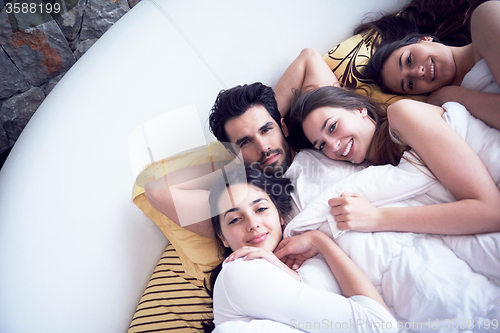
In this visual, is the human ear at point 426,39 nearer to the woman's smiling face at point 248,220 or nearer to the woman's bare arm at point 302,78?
the woman's bare arm at point 302,78

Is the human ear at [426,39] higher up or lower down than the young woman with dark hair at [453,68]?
higher up

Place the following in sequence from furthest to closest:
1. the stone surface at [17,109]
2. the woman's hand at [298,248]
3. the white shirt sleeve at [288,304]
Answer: the stone surface at [17,109] < the woman's hand at [298,248] < the white shirt sleeve at [288,304]

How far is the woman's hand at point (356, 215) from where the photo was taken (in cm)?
84

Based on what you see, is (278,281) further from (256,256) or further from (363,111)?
(363,111)

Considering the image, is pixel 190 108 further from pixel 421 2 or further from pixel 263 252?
pixel 421 2

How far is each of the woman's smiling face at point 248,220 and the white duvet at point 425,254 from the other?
0.06 metres

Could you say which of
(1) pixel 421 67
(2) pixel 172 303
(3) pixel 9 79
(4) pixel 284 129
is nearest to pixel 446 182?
(1) pixel 421 67

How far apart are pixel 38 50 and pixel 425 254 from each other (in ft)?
6.35

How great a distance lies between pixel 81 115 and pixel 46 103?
146 mm

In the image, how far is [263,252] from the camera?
2.64 ft

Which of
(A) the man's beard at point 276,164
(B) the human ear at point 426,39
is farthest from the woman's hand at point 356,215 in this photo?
(B) the human ear at point 426,39

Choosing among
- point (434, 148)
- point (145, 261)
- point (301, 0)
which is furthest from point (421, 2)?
point (145, 261)

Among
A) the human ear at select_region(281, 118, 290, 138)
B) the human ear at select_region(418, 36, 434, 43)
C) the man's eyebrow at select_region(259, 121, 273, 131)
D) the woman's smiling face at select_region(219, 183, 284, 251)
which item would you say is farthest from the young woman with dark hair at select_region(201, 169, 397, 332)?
the human ear at select_region(418, 36, 434, 43)

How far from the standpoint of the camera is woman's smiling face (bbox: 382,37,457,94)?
116cm
